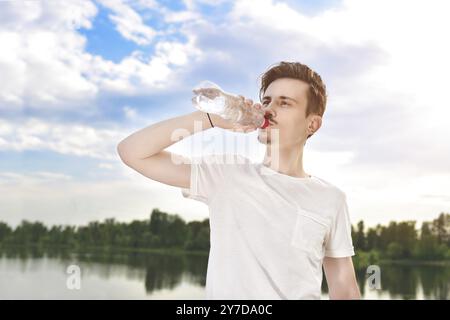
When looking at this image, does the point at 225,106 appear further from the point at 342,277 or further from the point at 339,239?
the point at 342,277

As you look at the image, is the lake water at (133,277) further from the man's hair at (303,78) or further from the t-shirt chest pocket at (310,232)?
the t-shirt chest pocket at (310,232)

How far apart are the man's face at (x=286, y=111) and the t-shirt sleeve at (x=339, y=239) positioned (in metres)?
0.25

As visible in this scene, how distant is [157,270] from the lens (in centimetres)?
1584

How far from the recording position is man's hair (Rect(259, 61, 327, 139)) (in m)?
1.76

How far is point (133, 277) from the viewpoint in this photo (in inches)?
621

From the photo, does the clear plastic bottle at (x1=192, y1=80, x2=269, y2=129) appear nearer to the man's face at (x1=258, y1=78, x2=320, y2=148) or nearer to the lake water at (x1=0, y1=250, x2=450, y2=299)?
the man's face at (x1=258, y1=78, x2=320, y2=148)

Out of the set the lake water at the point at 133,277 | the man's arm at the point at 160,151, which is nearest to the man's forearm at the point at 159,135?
the man's arm at the point at 160,151

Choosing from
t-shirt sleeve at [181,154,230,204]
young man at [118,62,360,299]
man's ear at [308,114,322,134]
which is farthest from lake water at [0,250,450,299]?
t-shirt sleeve at [181,154,230,204]

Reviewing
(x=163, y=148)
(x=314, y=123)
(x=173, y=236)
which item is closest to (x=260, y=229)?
(x=163, y=148)

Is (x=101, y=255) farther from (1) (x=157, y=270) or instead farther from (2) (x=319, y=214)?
(2) (x=319, y=214)

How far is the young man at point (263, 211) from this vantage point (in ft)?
4.75

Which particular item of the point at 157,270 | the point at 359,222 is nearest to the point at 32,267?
the point at 157,270

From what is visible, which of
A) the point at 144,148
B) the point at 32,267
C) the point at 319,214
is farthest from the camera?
the point at 32,267
